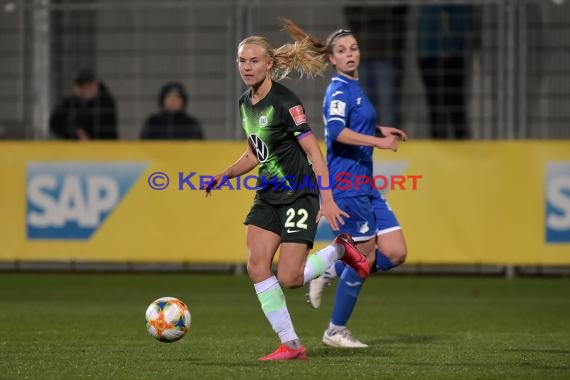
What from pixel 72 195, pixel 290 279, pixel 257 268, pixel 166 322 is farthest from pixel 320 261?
pixel 72 195

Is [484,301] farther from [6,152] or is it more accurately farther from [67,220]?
[6,152]

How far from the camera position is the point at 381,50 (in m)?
16.2

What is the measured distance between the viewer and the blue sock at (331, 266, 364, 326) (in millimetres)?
9312

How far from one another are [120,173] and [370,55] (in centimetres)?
351

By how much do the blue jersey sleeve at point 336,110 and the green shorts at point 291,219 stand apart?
3.76ft

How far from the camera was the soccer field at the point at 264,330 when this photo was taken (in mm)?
7613

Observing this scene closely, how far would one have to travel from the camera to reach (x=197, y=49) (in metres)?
16.8

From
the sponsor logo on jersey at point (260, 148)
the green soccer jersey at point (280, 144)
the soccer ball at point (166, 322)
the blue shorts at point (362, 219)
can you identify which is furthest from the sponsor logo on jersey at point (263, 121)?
the blue shorts at point (362, 219)

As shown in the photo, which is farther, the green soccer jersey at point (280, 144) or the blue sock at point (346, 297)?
the blue sock at point (346, 297)

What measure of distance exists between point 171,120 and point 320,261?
8.19m

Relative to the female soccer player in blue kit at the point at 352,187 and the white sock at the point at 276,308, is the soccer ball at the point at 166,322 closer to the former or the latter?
the white sock at the point at 276,308

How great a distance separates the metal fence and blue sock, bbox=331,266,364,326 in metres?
6.43

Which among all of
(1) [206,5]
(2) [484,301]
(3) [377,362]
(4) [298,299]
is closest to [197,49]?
(1) [206,5]

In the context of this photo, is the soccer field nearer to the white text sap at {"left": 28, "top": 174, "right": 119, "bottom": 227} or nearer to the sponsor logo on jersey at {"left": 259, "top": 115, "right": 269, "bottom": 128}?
the white text sap at {"left": 28, "top": 174, "right": 119, "bottom": 227}
